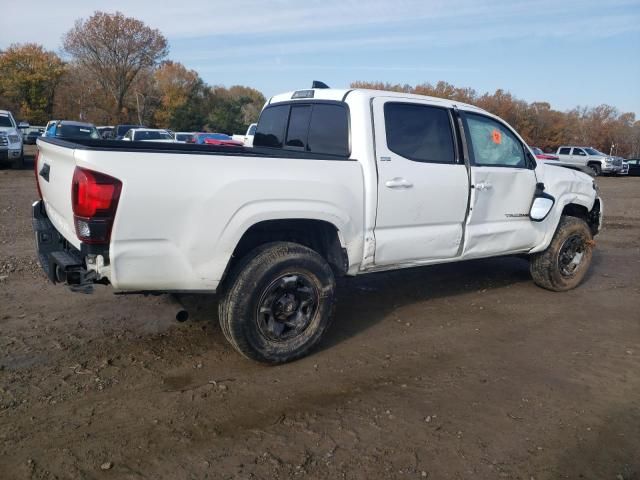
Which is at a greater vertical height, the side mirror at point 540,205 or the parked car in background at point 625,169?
the parked car in background at point 625,169

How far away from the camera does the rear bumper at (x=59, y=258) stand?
3508 mm

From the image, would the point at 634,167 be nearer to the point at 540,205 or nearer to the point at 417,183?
the point at 540,205

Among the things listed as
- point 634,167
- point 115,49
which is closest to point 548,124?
point 634,167

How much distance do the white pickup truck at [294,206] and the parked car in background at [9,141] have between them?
Result: 16.3 meters

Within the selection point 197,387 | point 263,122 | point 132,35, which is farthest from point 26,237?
point 132,35

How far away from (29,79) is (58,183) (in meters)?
56.4

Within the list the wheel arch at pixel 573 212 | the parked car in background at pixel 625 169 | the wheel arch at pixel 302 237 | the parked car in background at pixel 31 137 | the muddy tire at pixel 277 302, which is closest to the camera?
the muddy tire at pixel 277 302

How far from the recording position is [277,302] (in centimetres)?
402

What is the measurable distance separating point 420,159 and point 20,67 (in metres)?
58.7

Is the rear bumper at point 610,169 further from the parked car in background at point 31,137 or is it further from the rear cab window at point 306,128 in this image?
the parked car in background at point 31,137

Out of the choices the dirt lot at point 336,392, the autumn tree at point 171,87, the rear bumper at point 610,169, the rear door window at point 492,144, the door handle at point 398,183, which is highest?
the autumn tree at point 171,87

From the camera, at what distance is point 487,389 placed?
3854 millimetres

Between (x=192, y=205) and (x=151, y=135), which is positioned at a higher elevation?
(x=192, y=205)

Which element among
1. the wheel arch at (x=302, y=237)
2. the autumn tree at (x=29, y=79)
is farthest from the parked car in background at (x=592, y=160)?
the autumn tree at (x=29, y=79)
